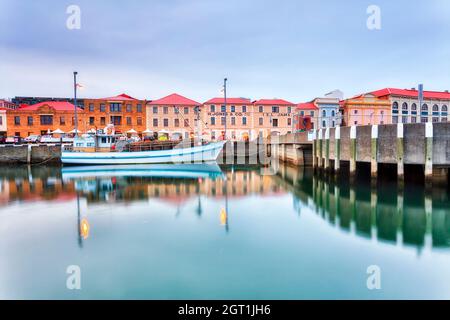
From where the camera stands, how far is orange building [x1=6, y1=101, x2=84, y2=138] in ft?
161

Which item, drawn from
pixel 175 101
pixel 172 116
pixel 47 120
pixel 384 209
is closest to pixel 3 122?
pixel 47 120

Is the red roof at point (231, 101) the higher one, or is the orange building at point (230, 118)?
the red roof at point (231, 101)

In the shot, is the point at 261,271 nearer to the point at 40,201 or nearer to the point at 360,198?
the point at 360,198

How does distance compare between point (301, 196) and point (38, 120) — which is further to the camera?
point (38, 120)

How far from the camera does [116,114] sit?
170 ft

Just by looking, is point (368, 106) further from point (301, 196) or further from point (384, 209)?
point (384, 209)

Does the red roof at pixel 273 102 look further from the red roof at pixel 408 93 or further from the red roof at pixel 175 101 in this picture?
the red roof at pixel 408 93

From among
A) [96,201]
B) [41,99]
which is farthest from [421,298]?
[41,99]

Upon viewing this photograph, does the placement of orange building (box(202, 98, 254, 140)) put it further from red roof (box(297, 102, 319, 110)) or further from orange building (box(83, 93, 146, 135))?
orange building (box(83, 93, 146, 135))

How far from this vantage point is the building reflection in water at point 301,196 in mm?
Answer: 11250

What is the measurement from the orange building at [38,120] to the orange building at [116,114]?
2722mm

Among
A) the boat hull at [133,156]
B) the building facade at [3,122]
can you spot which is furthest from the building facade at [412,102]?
the building facade at [3,122]

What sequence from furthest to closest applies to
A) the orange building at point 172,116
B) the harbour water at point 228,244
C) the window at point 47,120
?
the orange building at point 172,116
the window at point 47,120
the harbour water at point 228,244

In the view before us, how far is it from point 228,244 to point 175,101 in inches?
1835
